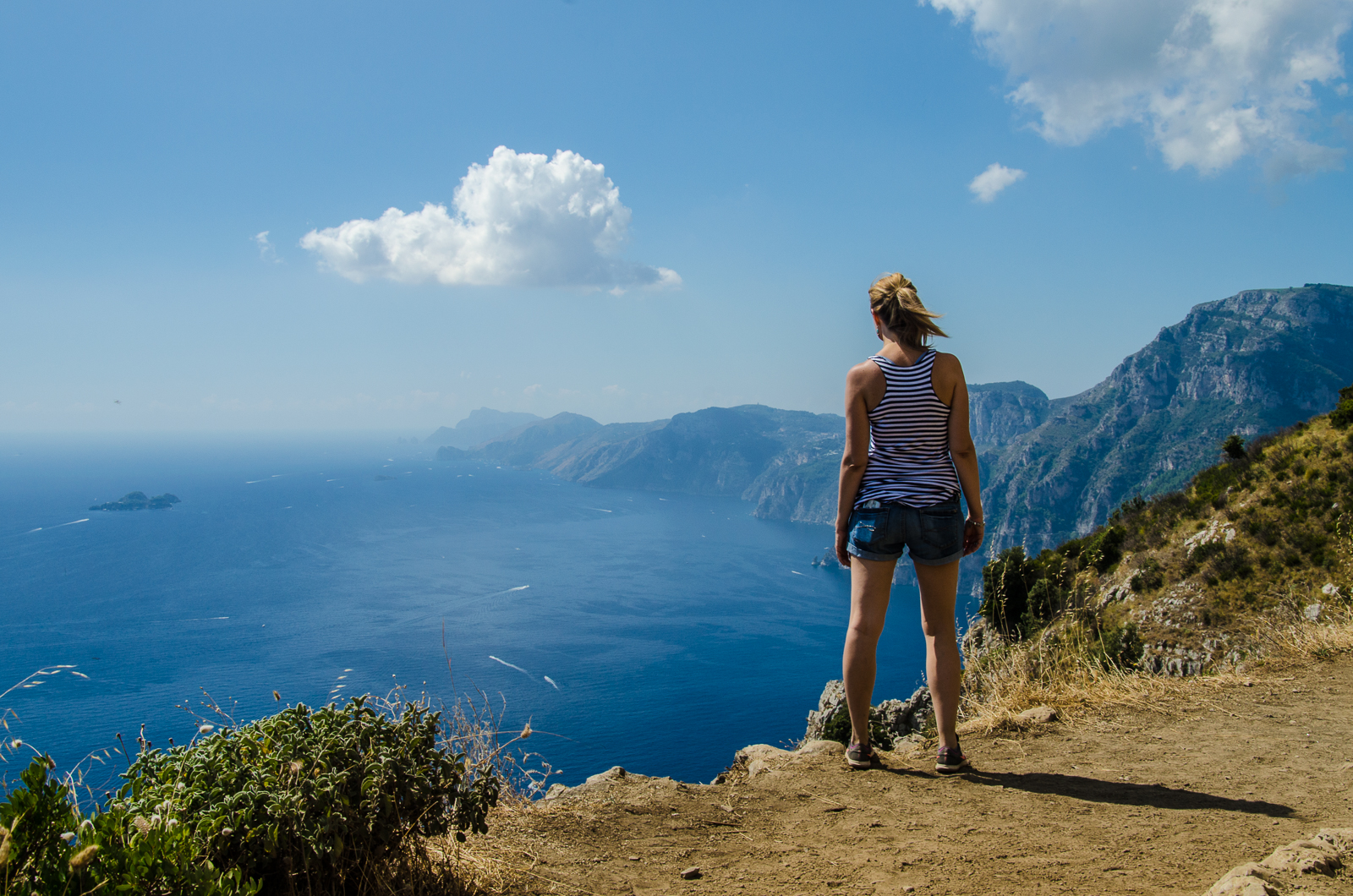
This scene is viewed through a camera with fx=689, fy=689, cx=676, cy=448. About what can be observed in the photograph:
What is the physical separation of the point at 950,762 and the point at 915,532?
1.13 meters

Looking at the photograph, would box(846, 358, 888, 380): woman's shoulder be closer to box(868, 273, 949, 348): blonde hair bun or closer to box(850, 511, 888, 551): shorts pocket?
box(868, 273, 949, 348): blonde hair bun

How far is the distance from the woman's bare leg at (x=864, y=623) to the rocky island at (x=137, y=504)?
140347 mm

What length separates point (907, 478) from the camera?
2.95 meters

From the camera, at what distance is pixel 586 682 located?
4972 cm

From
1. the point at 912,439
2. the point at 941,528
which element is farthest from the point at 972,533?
the point at 912,439

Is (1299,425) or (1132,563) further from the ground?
(1299,425)

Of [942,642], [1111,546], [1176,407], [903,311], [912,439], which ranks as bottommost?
[1111,546]

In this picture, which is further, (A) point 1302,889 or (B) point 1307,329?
(B) point 1307,329

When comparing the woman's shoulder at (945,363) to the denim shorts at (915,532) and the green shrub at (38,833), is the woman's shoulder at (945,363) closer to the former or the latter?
the denim shorts at (915,532)

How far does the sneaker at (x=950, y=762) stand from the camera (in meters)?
3.13

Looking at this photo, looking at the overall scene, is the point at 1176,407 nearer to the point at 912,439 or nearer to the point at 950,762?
the point at 950,762

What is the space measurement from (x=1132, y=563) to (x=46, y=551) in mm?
105709

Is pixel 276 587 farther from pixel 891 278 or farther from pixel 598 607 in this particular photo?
pixel 891 278

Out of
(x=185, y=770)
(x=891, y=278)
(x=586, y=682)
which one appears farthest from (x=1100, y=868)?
(x=586, y=682)
